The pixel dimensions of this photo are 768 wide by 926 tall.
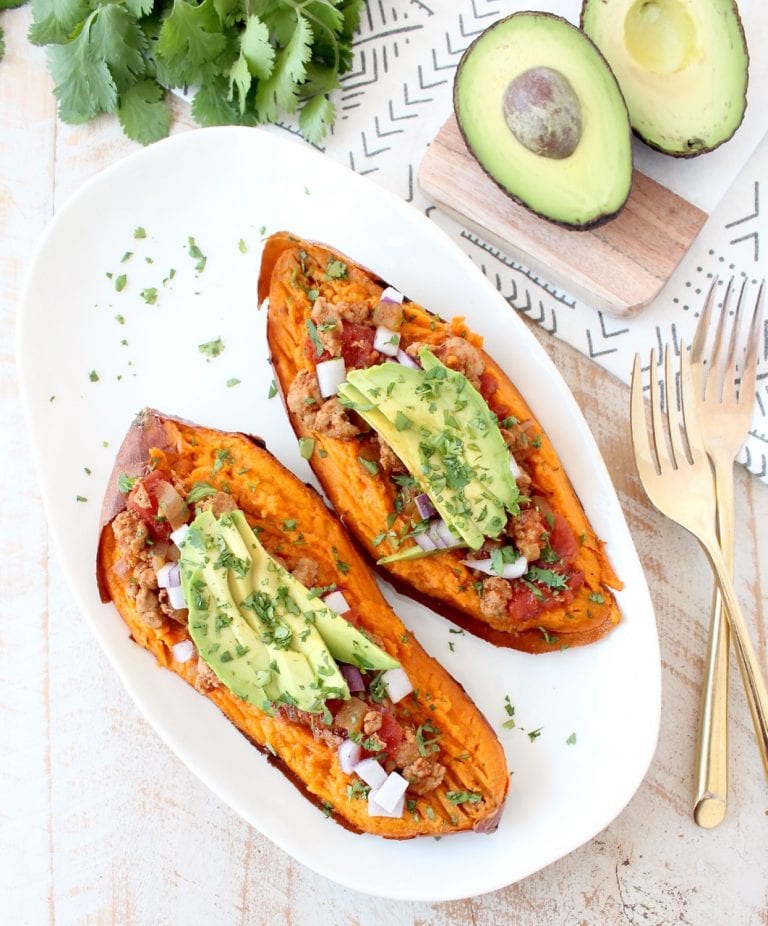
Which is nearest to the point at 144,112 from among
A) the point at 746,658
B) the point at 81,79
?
the point at 81,79

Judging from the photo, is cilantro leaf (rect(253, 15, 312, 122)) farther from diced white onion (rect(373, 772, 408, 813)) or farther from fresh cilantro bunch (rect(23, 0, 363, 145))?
diced white onion (rect(373, 772, 408, 813))

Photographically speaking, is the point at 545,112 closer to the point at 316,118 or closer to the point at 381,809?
the point at 316,118

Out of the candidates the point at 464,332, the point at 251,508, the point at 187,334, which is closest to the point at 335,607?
the point at 251,508

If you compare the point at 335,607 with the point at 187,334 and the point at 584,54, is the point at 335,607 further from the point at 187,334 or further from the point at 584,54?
the point at 584,54

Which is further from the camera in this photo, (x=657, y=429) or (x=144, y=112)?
(x=144, y=112)

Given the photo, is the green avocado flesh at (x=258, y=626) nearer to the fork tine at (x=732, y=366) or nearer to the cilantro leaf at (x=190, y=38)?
the fork tine at (x=732, y=366)
